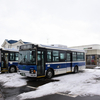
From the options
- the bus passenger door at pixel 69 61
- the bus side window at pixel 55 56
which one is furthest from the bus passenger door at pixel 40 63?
the bus passenger door at pixel 69 61

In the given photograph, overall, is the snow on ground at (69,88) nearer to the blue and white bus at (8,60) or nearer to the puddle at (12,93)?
the puddle at (12,93)

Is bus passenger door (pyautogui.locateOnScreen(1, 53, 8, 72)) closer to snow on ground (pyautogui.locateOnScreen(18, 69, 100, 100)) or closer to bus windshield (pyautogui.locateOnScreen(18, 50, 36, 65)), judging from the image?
bus windshield (pyautogui.locateOnScreen(18, 50, 36, 65))

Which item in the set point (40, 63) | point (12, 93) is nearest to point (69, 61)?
point (40, 63)

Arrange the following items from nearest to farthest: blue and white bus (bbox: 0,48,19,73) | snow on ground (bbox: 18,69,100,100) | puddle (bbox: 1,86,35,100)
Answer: puddle (bbox: 1,86,35,100), snow on ground (bbox: 18,69,100,100), blue and white bus (bbox: 0,48,19,73)

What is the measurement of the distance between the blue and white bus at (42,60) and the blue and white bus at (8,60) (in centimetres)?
487

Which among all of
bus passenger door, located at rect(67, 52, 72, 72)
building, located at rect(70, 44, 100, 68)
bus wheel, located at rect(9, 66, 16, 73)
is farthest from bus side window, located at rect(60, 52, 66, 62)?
building, located at rect(70, 44, 100, 68)

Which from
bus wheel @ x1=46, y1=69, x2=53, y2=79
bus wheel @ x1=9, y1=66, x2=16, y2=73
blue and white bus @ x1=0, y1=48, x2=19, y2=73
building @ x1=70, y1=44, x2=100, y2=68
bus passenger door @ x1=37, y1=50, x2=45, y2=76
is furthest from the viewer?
building @ x1=70, y1=44, x2=100, y2=68

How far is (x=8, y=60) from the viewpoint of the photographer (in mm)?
15781

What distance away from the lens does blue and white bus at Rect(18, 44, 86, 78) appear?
10552mm

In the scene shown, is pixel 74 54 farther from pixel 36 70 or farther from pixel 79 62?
pixel 36 70

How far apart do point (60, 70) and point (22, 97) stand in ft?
23.0

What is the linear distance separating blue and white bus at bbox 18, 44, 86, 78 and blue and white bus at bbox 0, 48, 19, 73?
16.0 feet

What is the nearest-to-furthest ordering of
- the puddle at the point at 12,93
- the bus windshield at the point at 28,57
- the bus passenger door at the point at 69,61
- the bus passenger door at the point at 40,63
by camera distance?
the puddle at the point at 12,93
the bus windshield at the point at 28,57
the bus passenger door at the point at 40,63
the bus passenger door at the point at 69,61

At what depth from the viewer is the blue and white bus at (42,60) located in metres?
10.6
